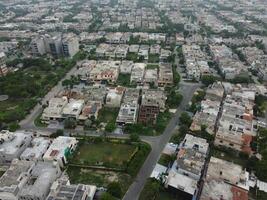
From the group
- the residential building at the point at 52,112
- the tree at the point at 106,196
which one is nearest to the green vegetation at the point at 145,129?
the residential building at the point at 52,112

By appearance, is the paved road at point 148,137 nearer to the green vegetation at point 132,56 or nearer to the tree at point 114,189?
the tree at point 114,189

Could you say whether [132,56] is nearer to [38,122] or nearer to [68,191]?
[38,122]

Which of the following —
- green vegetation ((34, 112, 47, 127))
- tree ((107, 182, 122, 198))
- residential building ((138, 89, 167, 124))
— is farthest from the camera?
green vegetation ((34, 112, 47, 127))

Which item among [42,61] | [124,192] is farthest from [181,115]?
[42,61]

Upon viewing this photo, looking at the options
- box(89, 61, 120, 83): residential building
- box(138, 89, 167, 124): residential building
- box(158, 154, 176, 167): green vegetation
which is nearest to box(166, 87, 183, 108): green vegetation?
box(138, 89, 167, 124): residential building

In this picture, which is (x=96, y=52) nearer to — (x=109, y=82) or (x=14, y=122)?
(x=109, y=82)

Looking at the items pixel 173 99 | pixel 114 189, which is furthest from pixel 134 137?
pixel 173 99

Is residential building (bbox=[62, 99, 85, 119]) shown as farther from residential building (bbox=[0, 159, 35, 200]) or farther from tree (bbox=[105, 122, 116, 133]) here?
residential building (bbox=[0, 159, 35, 200])
